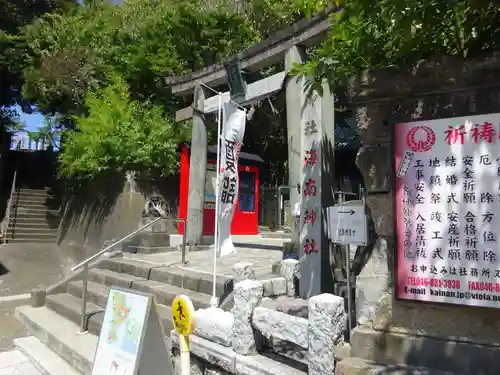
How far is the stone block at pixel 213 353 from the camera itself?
405cm

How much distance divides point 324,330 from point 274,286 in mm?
2838

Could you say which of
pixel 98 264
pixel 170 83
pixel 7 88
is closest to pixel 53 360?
pixel 98 264

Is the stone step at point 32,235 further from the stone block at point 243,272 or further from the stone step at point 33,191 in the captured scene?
the stone block at point 243,272

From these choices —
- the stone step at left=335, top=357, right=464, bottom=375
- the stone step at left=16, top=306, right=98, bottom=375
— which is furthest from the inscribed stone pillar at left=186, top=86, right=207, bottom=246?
the stone step at left=335, top=357, right=464, bottom=375

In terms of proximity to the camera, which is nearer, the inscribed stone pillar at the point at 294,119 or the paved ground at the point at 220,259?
the paved ground at the point at 220,259

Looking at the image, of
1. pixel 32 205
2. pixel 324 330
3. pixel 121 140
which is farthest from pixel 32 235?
pixel 324 330

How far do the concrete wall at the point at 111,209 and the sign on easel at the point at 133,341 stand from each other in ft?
25.5

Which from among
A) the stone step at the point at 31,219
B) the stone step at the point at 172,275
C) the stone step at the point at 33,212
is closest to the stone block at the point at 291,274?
the stone step at the point at 172,275

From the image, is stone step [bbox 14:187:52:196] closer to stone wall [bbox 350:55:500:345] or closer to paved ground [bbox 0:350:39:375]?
paved ground [bbox 0:350:39:375]

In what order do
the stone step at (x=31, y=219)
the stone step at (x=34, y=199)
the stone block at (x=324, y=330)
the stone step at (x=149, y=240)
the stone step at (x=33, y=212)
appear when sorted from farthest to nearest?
the stone step at (x=34, y=199) < the stone step at (x=33, y=212) < the stone step at (x=31, y=219) < the stone step at (x=149, y=240) < the stone block at (x=324, y=330)

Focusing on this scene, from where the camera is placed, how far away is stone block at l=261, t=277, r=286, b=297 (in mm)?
6016

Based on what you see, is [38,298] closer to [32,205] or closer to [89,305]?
[89,305]

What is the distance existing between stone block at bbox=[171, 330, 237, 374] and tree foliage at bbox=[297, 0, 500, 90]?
8.81 feet

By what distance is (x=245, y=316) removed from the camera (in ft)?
13.3
